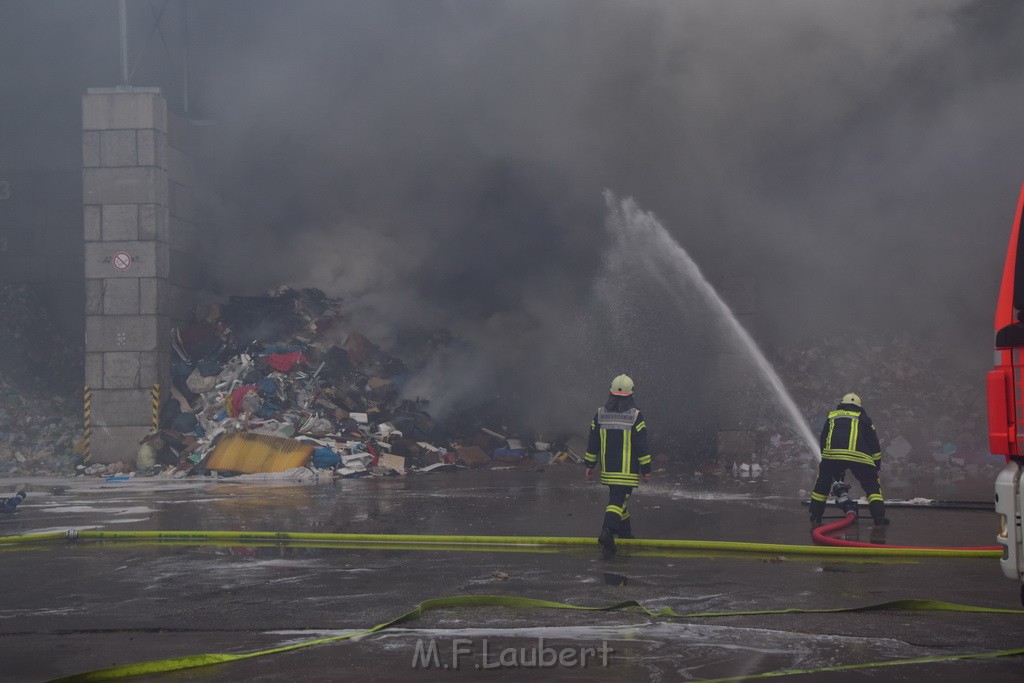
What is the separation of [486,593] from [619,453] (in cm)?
203

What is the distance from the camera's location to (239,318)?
2114cm

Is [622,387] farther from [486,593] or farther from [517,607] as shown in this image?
[517,607]

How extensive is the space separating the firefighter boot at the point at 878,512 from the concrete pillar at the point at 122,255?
14.0 m

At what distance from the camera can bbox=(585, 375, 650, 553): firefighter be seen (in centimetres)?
786

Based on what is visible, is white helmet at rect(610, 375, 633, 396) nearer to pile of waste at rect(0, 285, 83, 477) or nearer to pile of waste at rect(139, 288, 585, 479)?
pile of waste at rect(139, 288, 585, 479)

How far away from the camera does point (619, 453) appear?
26.0ft

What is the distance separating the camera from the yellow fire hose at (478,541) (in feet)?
24.5

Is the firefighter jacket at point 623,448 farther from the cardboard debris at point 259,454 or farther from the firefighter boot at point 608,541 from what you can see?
the cardboard debris at point 259,454

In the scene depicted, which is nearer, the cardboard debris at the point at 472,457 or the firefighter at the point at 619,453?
the firefighter at the point at 619,453

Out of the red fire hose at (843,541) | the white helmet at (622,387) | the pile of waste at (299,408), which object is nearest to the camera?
the red fire hose at (843,541)

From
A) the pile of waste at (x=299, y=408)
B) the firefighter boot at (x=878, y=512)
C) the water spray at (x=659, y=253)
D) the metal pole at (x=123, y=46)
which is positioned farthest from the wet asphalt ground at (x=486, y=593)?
the metal pole at (x=123, y=46)

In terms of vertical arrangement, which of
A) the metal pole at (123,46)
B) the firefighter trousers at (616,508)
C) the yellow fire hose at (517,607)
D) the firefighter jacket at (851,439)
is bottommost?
the yellow fire hose at (517,607)

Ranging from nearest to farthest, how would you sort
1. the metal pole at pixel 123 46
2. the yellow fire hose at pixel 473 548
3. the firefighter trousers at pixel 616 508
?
the yellow fire hose at pixel 473 548
the firefighter trousers at pixel 616 508
the metal pole at pixel 123 46

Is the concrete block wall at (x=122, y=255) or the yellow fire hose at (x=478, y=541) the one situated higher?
the concrete block wall at (x=122, y=255)
